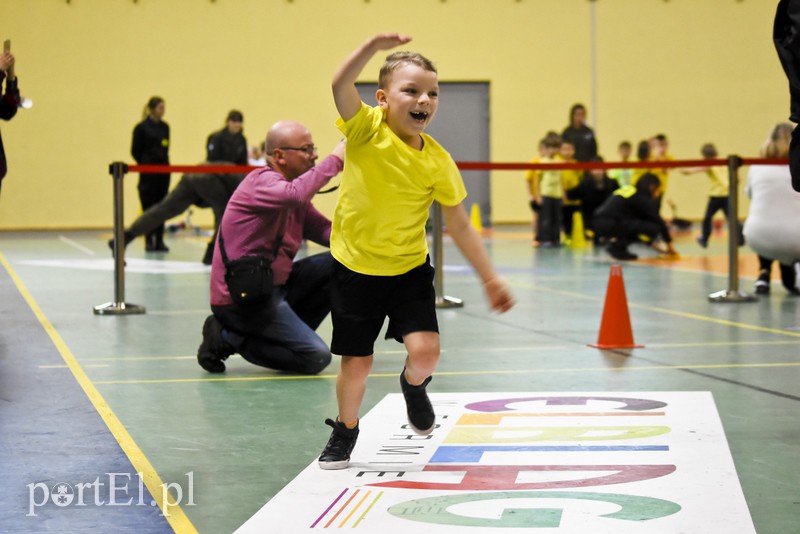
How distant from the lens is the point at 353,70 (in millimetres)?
3830

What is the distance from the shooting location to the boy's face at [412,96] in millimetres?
3912

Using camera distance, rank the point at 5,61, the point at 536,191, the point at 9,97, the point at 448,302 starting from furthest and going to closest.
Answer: the point at 536,191 < the point at 448,302 < the point at 9,97 < the point at 5,61

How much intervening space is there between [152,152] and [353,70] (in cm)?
1352

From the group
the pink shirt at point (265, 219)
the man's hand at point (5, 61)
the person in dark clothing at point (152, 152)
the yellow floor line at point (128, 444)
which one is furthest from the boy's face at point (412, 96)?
the person in dark clothing at point (152, 152)

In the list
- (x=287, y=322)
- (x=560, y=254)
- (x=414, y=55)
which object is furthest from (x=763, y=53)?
(x=414, y=55)

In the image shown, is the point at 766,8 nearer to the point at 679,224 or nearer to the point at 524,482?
the point at 679,224

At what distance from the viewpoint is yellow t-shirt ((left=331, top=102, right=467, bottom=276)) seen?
13.1 ft

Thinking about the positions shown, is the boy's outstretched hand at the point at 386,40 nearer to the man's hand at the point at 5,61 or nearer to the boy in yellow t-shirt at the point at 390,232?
the boy in yellow t-shirt at the point at 390,232

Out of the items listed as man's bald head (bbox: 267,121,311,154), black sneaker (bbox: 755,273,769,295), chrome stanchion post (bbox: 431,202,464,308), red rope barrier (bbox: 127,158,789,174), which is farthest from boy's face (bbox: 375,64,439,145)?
black sneaker (bbox: 755,273,769,295)

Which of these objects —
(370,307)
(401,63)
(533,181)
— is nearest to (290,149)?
(370,307)

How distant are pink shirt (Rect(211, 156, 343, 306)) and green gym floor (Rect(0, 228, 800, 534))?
1.78 ft

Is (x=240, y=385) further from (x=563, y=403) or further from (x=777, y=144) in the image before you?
(x=777, y=144)

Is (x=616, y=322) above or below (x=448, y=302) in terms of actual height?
above

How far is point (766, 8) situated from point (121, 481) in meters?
24.3
